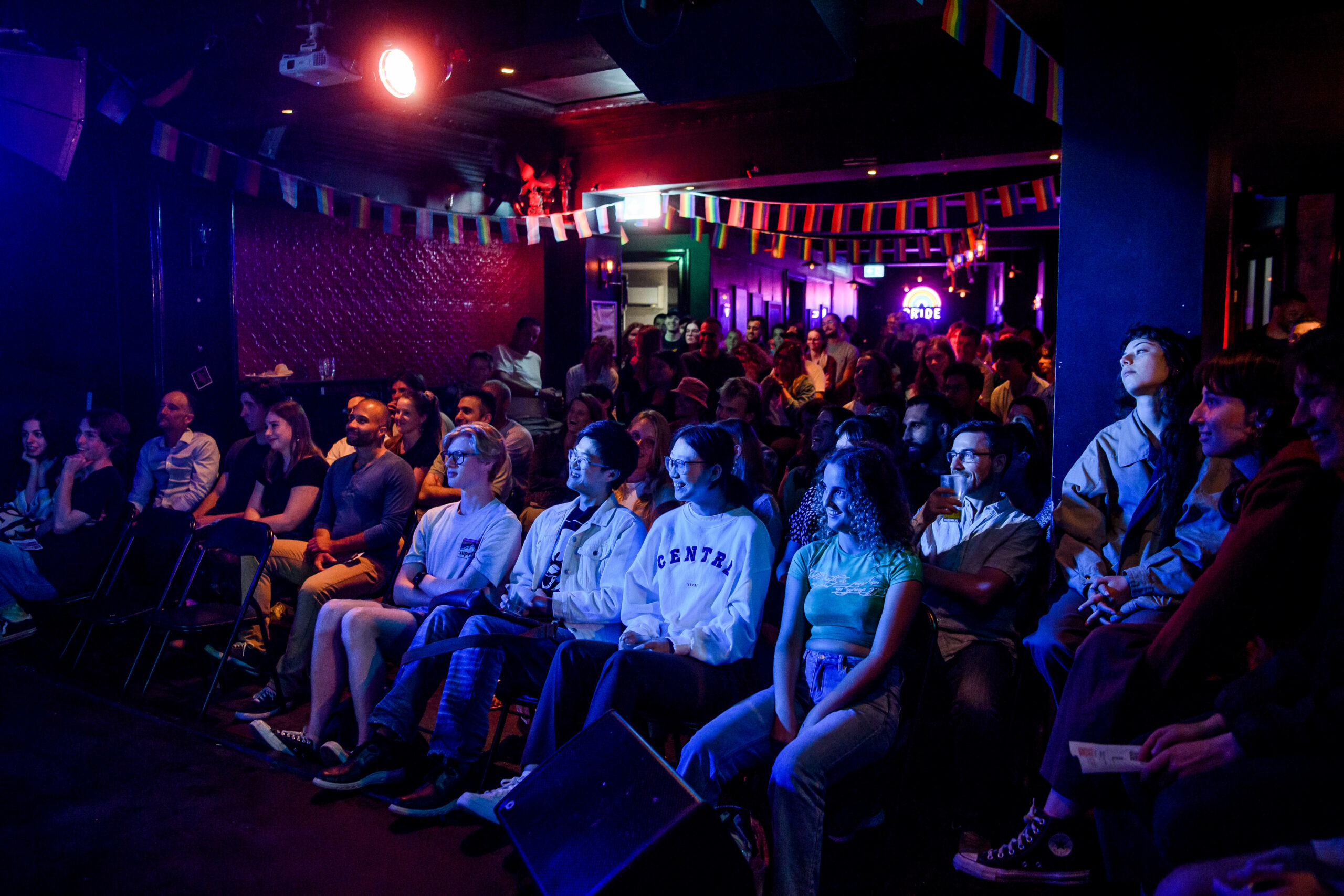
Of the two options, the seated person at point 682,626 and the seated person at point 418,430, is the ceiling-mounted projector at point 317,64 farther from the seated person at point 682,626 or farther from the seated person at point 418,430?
the seated person at point 682,626

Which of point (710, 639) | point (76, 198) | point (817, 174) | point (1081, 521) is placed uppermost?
point (817, 174)

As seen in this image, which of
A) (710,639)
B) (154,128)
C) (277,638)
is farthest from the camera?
(154,128)

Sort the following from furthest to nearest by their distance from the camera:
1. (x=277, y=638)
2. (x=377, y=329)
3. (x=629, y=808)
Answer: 1. (x=377, y=329)
2. (x=277, y=638)
3. (x=629, y=808)

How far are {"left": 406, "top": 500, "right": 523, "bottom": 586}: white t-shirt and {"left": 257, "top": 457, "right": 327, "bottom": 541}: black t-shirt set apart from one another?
4.18 ft

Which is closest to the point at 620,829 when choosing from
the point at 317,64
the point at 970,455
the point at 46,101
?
the point at 970,455

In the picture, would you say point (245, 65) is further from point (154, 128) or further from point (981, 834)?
point (981, 834)

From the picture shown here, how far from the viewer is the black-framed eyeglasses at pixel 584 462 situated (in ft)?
12.2

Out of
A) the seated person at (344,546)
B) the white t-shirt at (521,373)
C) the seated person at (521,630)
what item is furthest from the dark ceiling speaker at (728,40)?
the white t-shirt at (521,373)

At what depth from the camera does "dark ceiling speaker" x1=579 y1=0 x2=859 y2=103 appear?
3736 millimetres

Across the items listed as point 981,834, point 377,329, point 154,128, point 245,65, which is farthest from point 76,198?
point 981,834

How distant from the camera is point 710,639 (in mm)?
3141

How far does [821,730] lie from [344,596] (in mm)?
2642

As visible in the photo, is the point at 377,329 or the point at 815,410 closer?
the point at 815,410

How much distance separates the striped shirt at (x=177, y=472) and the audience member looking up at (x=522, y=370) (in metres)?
2.97
